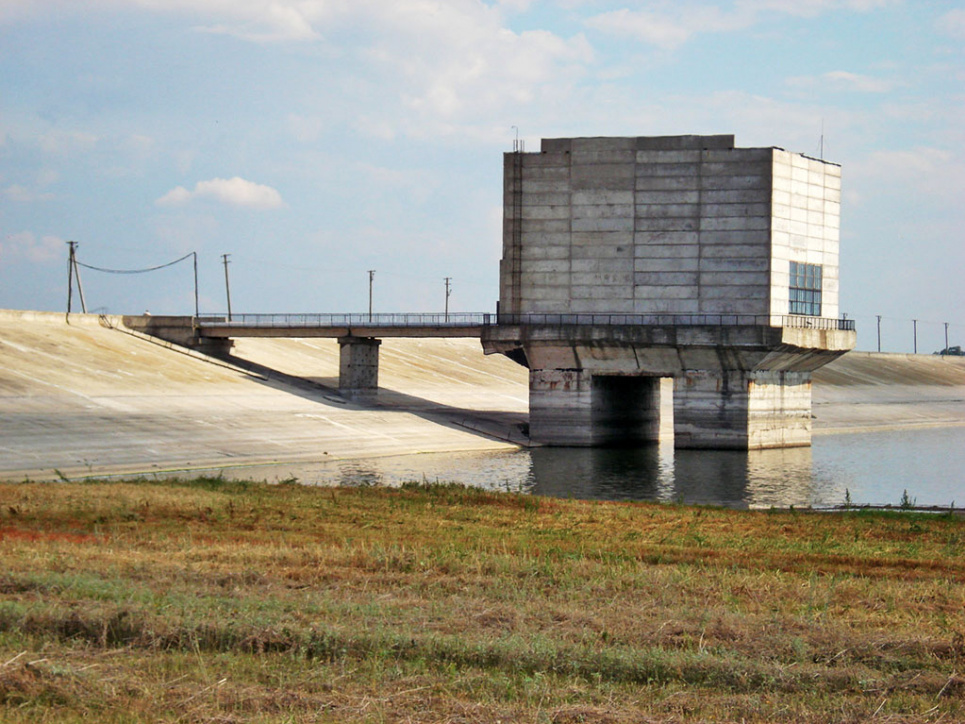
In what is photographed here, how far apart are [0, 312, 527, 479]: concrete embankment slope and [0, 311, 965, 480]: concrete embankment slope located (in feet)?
0.46

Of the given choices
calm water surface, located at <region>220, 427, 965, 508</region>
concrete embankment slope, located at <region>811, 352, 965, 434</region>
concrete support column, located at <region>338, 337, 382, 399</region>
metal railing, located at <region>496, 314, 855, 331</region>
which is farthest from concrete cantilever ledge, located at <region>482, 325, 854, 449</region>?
concrete embankment slope, located at <region>811, 352, 965, 434</region>

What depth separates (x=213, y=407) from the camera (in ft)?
269

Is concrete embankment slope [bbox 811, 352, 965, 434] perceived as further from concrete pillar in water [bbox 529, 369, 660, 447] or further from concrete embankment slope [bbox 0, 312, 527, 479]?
concrete embankment slope [bbox 0, 312, 527, 479]

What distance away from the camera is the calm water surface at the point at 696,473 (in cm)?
5628

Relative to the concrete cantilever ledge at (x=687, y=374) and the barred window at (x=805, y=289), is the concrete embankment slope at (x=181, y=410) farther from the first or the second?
the barred window at (x=805, y=289)

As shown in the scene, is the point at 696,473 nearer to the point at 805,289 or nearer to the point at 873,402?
the point at 805,289

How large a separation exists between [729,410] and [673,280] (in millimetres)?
10498

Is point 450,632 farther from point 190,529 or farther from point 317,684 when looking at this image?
point 190,529

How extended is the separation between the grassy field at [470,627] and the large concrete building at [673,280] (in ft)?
185

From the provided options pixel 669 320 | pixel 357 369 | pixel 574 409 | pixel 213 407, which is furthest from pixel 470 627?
pixel 357 369

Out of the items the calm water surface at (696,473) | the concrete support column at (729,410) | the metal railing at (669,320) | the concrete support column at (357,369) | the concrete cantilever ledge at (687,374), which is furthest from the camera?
the concrete support column at (357,369)

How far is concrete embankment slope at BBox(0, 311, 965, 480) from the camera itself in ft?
213

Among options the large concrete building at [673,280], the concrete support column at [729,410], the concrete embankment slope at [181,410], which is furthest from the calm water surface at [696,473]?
the concrete embankment slope at [181,410]

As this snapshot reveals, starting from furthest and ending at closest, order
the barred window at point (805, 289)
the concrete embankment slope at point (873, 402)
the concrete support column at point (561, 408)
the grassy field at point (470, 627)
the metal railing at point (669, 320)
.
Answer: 1. the concrete embankment slope at point (873, 402)
2. the concrete support column at point (561, 408)
3. the barred window at point (805, 289)
4. the metal railing at point (669, 320)
5. the grassy field at point (470, 627)
